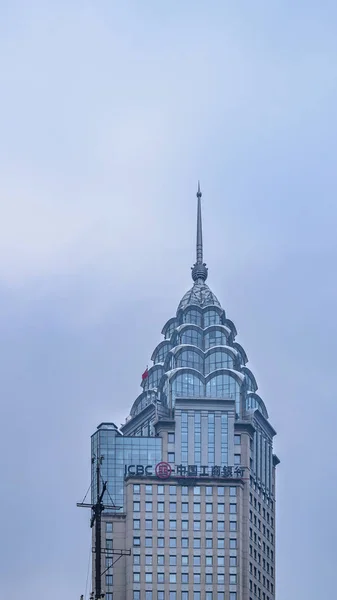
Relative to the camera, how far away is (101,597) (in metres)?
158

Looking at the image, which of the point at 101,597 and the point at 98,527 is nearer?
the point at 101,597

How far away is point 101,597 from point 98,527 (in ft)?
51.0

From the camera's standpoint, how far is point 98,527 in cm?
17238
